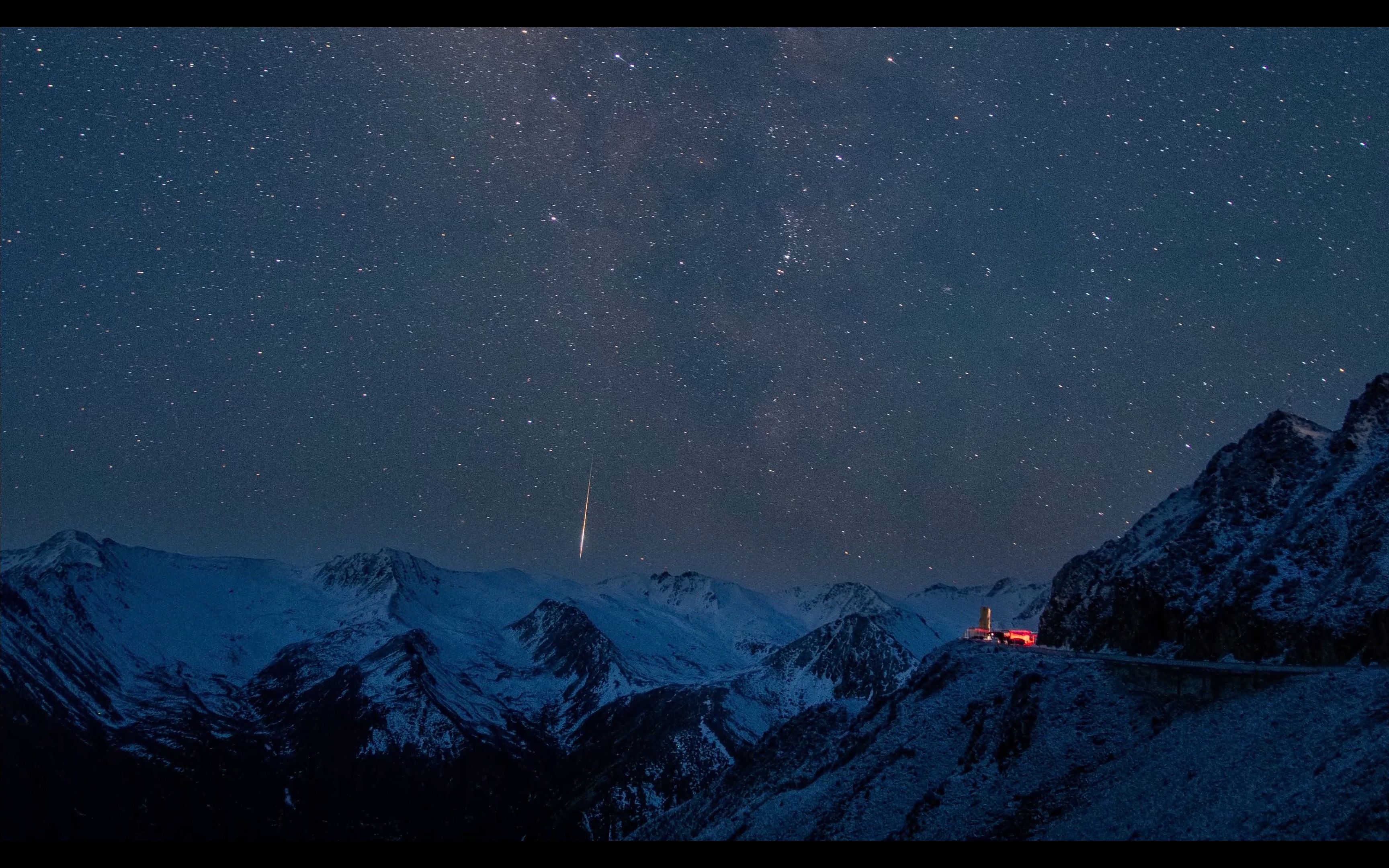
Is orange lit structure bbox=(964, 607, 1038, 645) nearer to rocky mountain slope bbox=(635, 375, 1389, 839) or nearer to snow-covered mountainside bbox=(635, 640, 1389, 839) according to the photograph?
rocky mountain slope bbox=(635, 375, 1389, 839)

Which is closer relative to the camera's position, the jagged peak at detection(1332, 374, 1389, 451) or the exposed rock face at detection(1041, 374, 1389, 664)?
the exposed rock face at detection(1041, 374, 1389, 664)

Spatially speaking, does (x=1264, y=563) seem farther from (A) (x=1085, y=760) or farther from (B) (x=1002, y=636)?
(A) (x=1085, y=760)

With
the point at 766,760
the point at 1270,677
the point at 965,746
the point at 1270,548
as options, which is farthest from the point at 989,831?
the point at 766,760

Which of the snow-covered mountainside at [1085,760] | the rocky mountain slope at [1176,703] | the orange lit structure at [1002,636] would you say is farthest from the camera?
the orange lit structure at [1002,636]

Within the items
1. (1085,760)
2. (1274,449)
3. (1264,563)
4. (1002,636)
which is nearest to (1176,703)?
(1085,760)

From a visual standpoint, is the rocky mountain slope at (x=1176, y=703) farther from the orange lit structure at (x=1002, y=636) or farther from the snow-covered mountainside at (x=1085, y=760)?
the orange lit structure at (x=1002, y=636)

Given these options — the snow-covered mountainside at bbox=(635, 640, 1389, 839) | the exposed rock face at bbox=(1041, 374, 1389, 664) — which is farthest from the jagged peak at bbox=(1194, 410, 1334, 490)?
the snow-covered mountainside at bbox=(635, 640, 1389, 839)

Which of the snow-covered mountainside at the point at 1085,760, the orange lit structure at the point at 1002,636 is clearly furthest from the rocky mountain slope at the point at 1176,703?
the orange lit structure at the point at 1002,636

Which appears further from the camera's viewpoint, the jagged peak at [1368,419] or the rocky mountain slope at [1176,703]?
the jagged peak at [1368,419]
